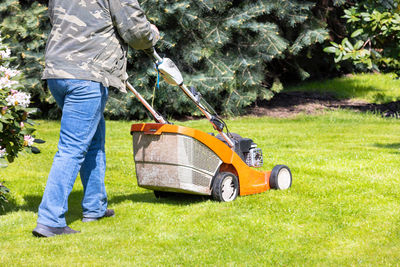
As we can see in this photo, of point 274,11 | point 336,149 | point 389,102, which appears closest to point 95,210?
point 336,149

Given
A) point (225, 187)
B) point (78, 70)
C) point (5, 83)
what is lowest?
point (225, 187)

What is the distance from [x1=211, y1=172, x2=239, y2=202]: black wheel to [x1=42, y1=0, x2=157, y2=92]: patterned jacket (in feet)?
4.07

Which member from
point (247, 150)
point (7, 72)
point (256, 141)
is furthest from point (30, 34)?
point (247, 150)

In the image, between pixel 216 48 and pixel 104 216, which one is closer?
pixel 104 216

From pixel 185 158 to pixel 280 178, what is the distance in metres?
1.10

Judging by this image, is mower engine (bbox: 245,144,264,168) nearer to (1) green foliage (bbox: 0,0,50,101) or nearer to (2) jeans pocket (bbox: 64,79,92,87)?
(2) jeans pocket (bbox: 64,79,92,87)

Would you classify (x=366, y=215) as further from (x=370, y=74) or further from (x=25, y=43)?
(x=370, y=74)

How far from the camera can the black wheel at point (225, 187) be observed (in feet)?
15.4

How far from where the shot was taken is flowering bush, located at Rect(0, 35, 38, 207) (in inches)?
171

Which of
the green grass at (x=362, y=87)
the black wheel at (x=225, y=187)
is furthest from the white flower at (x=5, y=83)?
the green grass at (x=362, y=87)

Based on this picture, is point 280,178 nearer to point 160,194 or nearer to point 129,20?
point 160,194

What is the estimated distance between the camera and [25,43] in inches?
409

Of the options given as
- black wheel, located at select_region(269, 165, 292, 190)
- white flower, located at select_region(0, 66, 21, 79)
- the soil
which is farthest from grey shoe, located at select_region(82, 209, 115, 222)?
the soil

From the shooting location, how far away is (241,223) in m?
4.16
